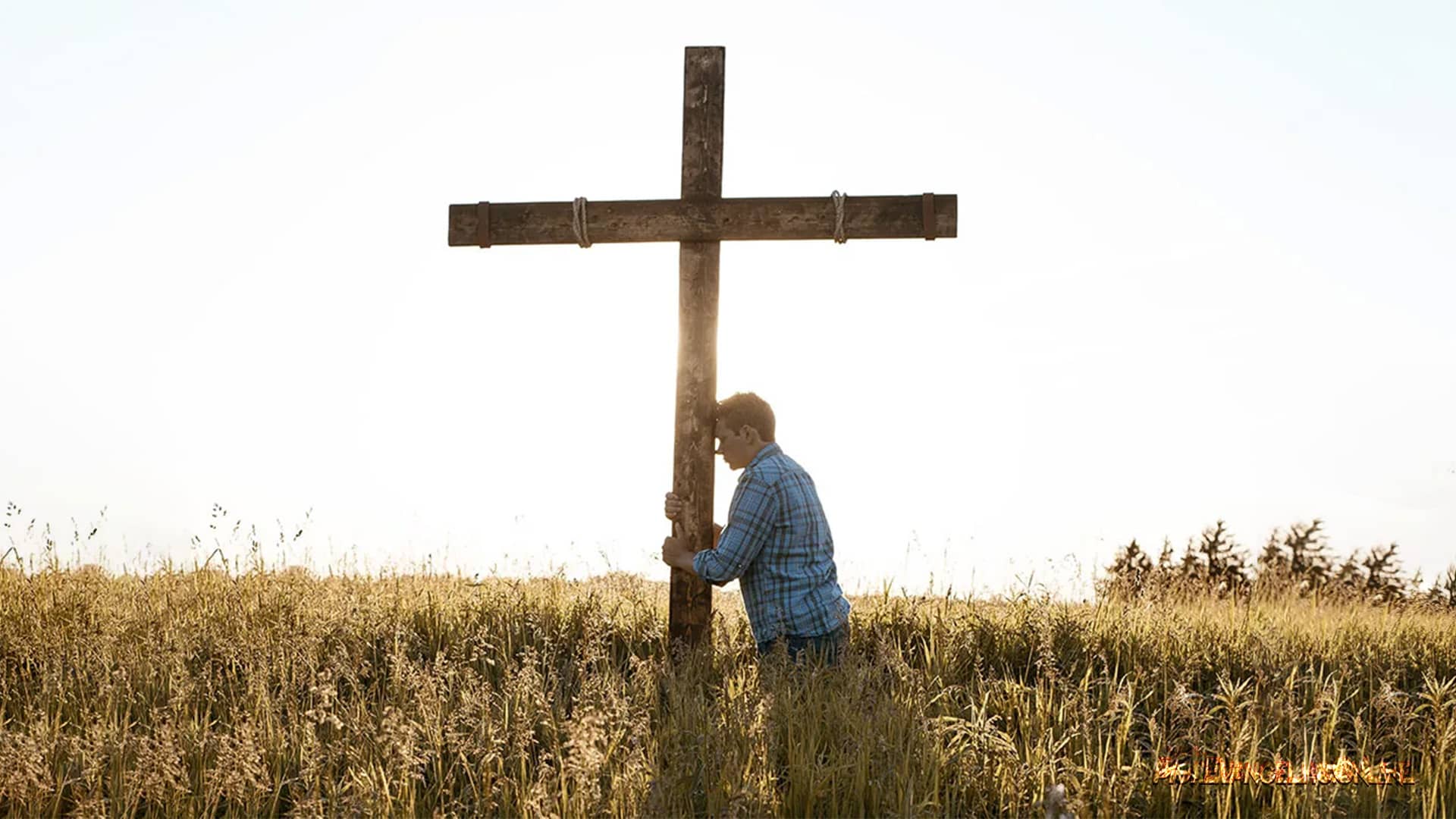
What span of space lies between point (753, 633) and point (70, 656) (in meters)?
4.39

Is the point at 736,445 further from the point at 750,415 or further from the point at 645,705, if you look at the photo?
the point at 645,705

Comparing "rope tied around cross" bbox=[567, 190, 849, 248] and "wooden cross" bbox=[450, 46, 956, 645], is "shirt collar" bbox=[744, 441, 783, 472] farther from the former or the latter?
"rope tied around cross" bbox=[567, 190, 849, 248]

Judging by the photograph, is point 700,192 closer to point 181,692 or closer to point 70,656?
point 181,692

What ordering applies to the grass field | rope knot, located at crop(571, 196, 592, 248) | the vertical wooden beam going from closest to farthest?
the grass field, the vertical wooden beam, rope knot, located at crop(571, 196, 592, 248)

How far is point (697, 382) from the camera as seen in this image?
272 inches

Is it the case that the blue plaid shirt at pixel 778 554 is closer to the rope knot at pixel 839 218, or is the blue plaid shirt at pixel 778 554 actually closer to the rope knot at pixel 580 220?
the rope knot at pixel 839 218

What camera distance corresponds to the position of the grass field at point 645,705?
4.79 m

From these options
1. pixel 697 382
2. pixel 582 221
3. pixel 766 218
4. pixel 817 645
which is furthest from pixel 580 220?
pixel 817 645

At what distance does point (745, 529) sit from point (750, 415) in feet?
2.29

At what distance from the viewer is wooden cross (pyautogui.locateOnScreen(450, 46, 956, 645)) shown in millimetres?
6922

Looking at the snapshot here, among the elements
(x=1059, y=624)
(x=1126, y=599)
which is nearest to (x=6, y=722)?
(x=1059, y=624)

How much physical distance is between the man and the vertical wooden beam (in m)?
0.27

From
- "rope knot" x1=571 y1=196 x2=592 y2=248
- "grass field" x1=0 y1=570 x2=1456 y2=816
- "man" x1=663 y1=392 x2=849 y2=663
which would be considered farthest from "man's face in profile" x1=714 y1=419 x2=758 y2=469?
"rope knot" x1=571 y1=196 x2=592 y2=248

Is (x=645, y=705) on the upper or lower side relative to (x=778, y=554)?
lower
